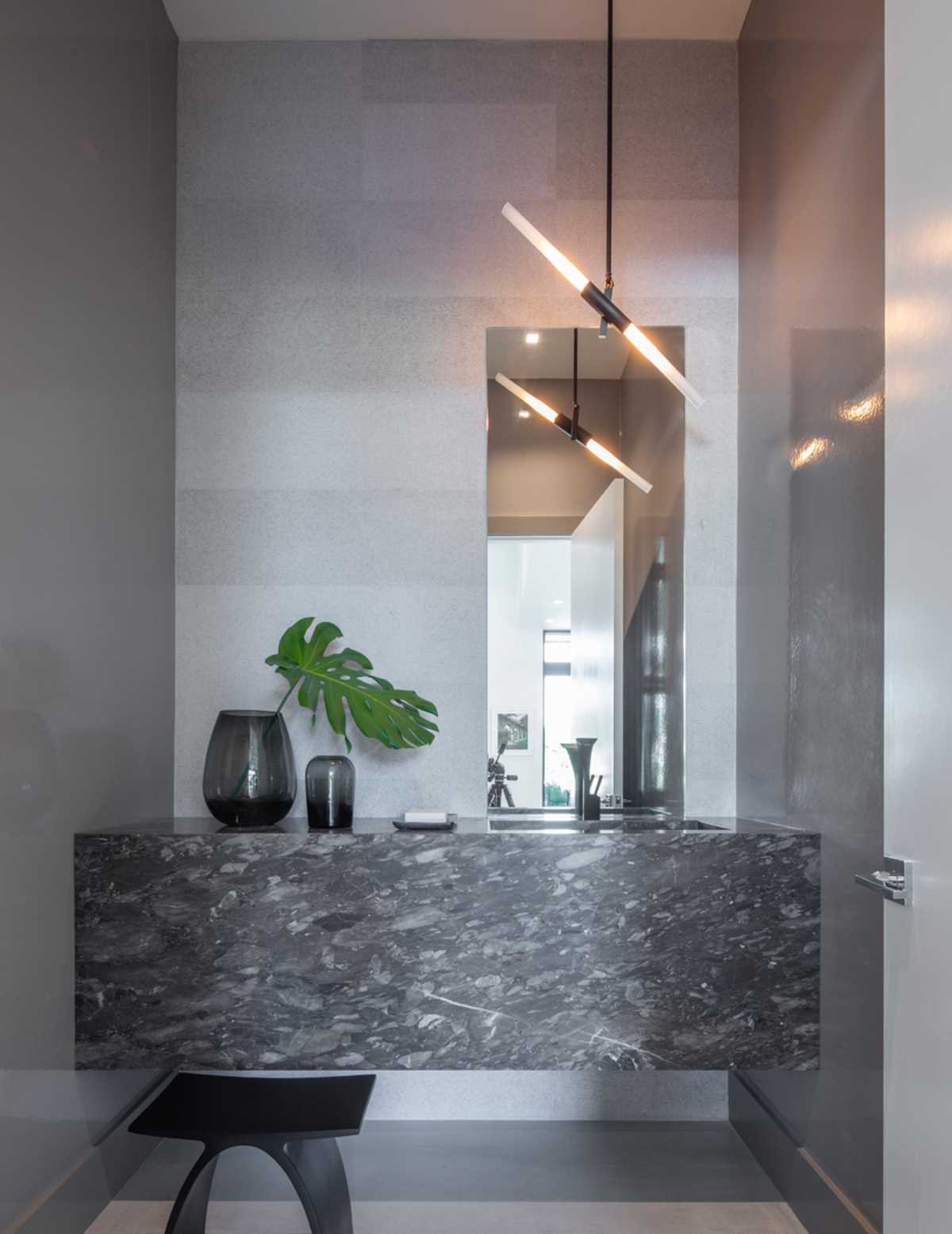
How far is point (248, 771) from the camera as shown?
Result: 7.67ft

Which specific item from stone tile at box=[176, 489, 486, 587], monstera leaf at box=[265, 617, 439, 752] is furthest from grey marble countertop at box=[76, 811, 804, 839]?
stone tile at box=[176, 489, 486, 587]

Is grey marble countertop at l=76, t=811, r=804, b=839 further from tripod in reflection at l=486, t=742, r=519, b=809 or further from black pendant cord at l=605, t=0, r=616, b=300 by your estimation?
black pendant cord at l=605, t=0, r=616, b=300

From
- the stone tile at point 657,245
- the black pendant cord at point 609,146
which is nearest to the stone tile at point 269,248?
the stone tile at point 657,245

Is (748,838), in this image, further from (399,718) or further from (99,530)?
(99,530)

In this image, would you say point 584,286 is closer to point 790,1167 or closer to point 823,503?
point 823,503

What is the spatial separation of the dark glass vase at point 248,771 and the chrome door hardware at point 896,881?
4.55 ft

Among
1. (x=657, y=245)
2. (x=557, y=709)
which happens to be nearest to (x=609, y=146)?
(x=657, y=245)

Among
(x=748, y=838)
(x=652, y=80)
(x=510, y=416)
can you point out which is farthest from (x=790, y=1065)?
(x=652, y=80)

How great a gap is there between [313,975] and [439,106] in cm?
217

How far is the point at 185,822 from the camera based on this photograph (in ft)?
8.09

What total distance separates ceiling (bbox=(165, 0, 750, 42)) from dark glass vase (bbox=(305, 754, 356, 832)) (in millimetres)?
1872

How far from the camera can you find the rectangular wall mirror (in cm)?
263

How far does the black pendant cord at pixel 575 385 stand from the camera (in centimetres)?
264

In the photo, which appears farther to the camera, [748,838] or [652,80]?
[652,80]
